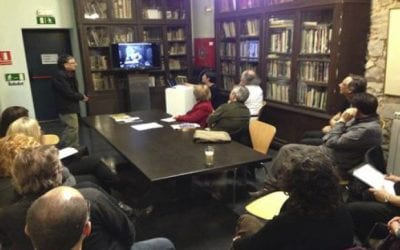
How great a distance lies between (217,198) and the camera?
3.14 meters

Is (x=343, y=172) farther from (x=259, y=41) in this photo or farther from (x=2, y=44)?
(x=2, y=44)

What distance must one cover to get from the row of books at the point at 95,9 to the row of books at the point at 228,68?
2.30 m

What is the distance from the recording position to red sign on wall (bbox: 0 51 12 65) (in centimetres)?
547

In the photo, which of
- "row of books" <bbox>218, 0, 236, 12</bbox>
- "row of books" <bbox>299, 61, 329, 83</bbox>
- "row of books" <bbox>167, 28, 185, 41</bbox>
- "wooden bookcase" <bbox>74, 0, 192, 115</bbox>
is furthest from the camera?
"row of books" <bbox>167, 28, 185, 41</bbox>

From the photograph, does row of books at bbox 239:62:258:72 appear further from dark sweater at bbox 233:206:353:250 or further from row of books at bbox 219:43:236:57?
dark sweater at bbox 233:206:353:250

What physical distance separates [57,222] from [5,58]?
545cm

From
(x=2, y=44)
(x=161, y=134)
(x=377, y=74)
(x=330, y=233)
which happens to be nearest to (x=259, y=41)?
(x=377, y=74)

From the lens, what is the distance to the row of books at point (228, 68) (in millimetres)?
5586

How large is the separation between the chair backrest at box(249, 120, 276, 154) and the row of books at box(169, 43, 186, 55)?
374cm

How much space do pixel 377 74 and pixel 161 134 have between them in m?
2.35

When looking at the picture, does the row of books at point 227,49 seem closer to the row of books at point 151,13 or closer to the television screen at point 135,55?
the television screen at point 135,55

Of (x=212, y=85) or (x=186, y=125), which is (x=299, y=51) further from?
(x=186, y=125)

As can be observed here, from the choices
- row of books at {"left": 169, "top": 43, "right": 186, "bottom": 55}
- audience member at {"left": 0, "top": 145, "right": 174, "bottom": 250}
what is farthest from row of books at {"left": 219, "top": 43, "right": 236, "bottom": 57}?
audience member at {"left": 0, "top": 145, "right": 174, "bottom": 250}

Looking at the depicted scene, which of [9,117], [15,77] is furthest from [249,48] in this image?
[15,77]
